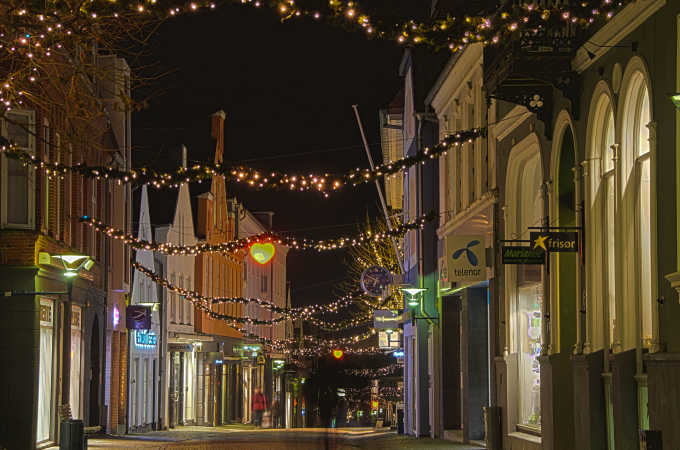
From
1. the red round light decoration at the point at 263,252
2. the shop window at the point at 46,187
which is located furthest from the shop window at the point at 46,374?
the red round light decoration at the point at 263,252

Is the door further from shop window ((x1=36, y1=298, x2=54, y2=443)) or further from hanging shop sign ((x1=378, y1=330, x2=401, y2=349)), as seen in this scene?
shop window ((x1=36, y1=298, x2=54, y2=443))

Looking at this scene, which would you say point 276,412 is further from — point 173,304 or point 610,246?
point 610,246

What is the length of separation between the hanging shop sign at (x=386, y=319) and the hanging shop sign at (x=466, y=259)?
12958mm

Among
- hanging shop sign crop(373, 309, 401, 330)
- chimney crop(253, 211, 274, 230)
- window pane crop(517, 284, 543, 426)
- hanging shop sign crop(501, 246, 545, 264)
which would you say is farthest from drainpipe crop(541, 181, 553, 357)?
chimney crop(253, 211, 274, 230)

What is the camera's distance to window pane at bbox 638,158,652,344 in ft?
44.6

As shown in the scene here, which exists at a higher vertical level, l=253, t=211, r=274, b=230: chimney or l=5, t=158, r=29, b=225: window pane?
l=253, t=211, r=274, b=230: chimney

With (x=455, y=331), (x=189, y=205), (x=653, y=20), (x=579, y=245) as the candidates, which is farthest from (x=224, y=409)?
(x=653, y=20)

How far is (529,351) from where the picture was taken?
812 inches

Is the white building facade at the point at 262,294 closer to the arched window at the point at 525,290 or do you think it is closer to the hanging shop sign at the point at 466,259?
the hanging shop sign at the point at 466,259

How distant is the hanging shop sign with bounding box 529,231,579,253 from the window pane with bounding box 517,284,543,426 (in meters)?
4.12

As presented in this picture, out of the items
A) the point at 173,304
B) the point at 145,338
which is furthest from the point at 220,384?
the point at 145,338

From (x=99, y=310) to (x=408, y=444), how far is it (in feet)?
32.7

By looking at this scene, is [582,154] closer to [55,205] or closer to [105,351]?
[55,205]

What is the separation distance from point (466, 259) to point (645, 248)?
9660 millimetres
